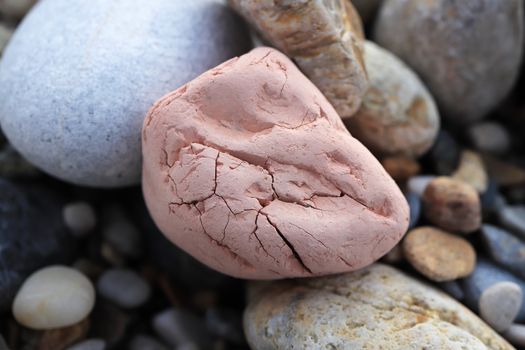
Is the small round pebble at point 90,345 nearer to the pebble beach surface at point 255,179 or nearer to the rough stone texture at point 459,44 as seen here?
the pebble beach surface at point 255,179

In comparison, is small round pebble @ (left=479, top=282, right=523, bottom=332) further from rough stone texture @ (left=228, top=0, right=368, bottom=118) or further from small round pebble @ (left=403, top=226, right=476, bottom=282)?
rough stone texture @ (left=228, top=0, right=368, bottom=118)

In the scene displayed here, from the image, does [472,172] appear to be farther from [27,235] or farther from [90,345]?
[27,235]

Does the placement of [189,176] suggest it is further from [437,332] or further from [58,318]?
[437,332]

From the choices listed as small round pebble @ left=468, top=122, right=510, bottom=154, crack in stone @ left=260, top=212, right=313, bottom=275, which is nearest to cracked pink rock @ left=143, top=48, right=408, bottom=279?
crack in stone @ left=260, top=212, right=313, bottom=275

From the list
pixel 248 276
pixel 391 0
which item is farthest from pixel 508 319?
pixel 391 0

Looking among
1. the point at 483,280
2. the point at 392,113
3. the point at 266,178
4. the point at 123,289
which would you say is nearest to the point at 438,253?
the point at 483,280

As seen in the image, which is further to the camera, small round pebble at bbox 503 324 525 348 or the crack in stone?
small round pebble at bbox 503 324 525 348

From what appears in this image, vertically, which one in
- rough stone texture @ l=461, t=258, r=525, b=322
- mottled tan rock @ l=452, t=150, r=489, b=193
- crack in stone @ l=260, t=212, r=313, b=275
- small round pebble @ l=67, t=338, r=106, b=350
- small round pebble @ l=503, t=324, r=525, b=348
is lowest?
small round pebble @ l=67, t=338, r=106, b=350
